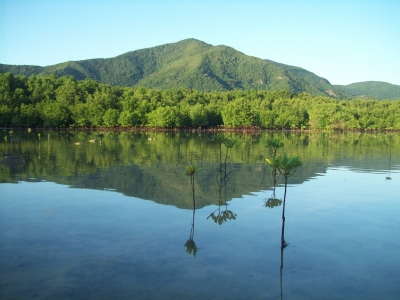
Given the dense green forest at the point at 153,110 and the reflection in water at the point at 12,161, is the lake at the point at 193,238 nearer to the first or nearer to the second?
the reflection in water at the point at 12,161

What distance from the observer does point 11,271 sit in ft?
25.7

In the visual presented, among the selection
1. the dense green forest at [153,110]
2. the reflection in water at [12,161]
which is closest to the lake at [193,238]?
the reflection in water at [12,161]

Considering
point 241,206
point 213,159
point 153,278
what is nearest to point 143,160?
point 213,159

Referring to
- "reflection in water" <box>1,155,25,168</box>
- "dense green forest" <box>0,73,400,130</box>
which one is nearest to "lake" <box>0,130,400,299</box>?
"reflection in water" <box>1,155,25,168</box>

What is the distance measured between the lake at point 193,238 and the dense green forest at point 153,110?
79.1 metres

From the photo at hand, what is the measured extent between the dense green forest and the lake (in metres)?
79.1

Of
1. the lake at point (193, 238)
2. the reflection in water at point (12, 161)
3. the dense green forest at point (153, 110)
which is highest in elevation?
the dense green forest at point (153, 110)

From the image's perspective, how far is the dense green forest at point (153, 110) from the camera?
94.4m

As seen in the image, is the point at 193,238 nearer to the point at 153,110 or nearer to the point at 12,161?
the point at 12,161

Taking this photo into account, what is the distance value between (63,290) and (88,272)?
0.81m

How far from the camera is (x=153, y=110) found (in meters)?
A: 108

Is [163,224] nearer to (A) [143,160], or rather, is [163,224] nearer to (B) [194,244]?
(B) [194,244]

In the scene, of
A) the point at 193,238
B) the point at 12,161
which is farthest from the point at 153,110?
the point at 193,238

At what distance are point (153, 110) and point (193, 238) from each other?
10007cm
